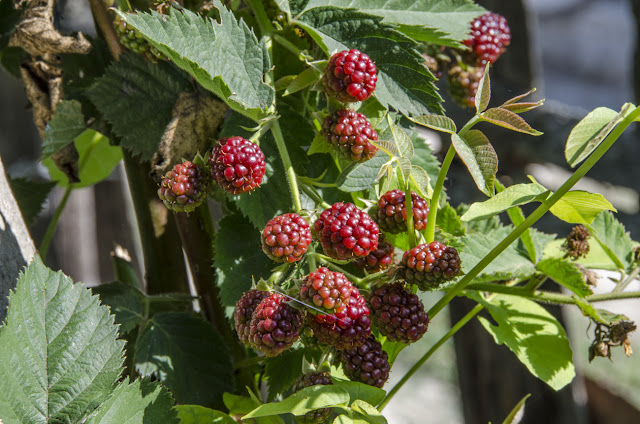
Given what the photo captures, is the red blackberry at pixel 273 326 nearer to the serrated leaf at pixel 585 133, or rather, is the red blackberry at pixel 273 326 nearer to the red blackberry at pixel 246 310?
the red blackberry at pixel 246 310

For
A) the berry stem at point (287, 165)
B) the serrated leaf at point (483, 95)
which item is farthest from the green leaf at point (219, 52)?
the serrated leaf at point (483, 95)

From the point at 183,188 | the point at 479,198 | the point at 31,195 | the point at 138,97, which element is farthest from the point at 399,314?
the point at 479,198

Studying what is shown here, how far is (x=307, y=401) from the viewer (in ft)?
0.95

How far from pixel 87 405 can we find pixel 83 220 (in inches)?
43.7

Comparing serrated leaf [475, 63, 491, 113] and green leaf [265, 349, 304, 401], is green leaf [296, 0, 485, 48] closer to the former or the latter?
serrated leaf [475, 63, 491, 113]

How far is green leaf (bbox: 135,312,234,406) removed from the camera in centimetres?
40

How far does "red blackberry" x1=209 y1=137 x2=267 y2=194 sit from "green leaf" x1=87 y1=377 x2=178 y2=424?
0.11 meters

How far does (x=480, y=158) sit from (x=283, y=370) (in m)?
0.18

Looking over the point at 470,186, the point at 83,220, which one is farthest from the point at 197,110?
the point at 470,186

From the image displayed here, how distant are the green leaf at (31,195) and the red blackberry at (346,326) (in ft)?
1.26

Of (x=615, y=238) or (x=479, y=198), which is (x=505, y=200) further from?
(x=479, y=198)

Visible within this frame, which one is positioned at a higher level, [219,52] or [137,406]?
[219,52]

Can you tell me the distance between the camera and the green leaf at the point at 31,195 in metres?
0.58

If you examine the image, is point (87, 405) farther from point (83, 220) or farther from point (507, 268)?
point (83, 220)
